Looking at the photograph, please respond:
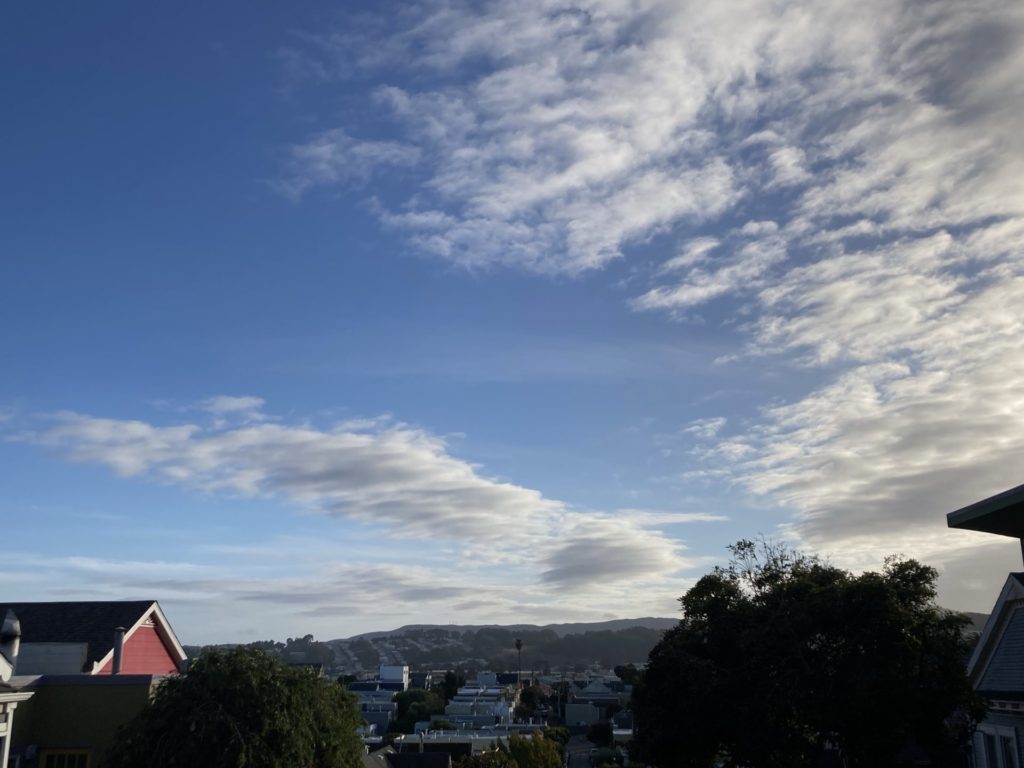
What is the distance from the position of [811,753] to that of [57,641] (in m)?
25.9

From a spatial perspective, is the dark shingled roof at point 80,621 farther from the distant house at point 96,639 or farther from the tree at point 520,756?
the tree at point 520,756

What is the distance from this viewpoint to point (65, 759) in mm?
26391

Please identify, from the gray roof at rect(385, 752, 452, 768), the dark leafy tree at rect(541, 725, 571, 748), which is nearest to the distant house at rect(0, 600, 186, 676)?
the gray roof at rect(385, 752, 452, 768)

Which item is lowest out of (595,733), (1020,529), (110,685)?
(595,733)

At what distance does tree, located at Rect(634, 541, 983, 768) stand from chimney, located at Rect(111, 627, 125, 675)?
18.3m

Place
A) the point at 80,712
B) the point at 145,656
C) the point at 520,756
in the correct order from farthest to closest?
the point at 520,756
the point at 145,656
the point at 80,712

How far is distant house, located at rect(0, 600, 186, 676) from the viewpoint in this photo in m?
33.5

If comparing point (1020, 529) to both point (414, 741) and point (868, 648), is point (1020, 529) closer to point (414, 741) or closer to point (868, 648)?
point (868, 648)

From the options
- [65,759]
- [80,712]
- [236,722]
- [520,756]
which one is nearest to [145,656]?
[80,712]

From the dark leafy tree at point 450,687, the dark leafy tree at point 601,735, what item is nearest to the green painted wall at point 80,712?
the dark leafy tree at point 601,735

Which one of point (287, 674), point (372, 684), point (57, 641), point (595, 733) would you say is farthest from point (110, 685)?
point (372, 684)

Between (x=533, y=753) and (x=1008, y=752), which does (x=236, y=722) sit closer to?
(x=1008, y=752)

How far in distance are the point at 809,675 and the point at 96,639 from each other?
2462 centimetres

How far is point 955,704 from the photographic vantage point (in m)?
23.1
